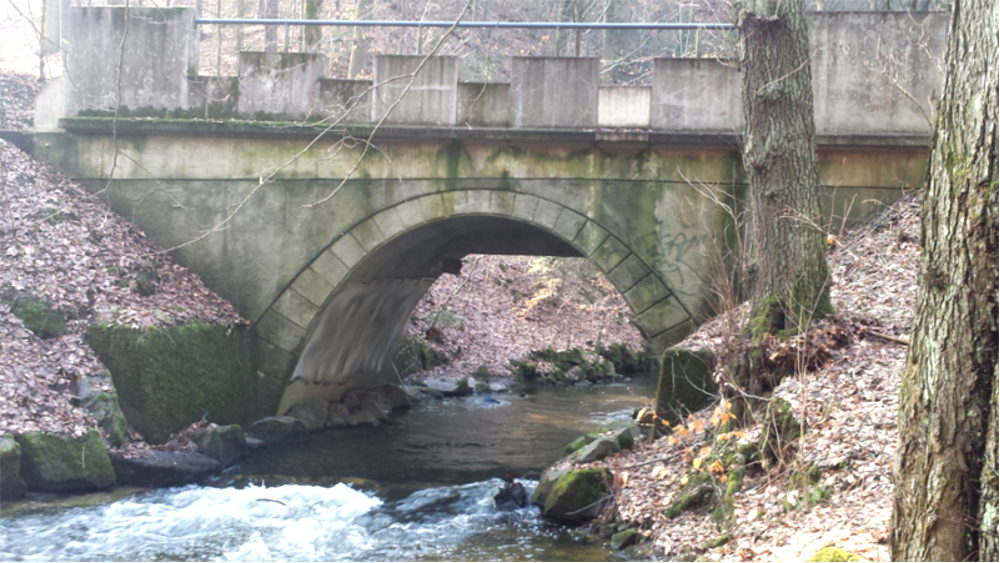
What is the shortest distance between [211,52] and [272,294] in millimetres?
15215

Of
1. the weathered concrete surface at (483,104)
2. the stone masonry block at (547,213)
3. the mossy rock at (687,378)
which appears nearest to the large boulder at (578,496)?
the mossy rock at (687,378)

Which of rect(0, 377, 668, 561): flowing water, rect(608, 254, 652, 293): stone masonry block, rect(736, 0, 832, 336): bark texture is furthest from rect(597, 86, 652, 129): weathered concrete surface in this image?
rect(0, 377, 668, 561): flowing water

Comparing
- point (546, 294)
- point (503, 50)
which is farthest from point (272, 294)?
point (503, 50)

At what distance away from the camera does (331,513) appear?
7270 mm

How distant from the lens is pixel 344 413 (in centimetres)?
1141

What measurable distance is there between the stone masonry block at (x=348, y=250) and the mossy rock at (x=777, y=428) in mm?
5081

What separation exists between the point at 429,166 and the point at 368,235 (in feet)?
3.36

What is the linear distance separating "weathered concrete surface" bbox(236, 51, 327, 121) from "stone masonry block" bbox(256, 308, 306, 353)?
2.24 meters

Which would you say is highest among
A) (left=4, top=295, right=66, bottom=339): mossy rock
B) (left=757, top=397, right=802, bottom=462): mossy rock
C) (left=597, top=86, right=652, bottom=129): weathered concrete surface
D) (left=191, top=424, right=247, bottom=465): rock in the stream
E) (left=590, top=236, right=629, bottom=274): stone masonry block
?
(left=597, top=86, right=652, bottom=129): weathered concrete surface

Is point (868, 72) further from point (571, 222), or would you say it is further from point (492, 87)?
point (492, 87)

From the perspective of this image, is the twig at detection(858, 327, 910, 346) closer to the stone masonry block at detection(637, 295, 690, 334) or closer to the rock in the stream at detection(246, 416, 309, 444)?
the stone masonry block at detection(637, 295, 690, 334)

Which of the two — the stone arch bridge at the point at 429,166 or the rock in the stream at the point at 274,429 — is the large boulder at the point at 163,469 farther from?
the stone arch bridge at the point at 429,166

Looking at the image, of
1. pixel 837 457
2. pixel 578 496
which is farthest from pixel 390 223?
pixel 837 457

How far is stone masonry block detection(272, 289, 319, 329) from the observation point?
9438 mm
